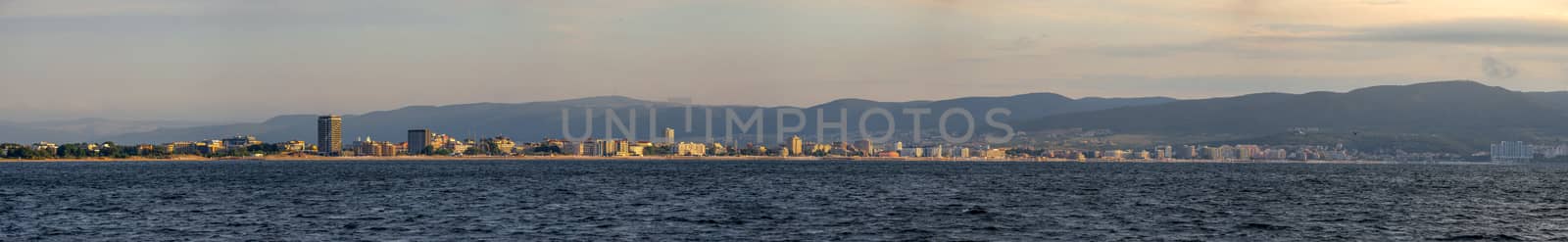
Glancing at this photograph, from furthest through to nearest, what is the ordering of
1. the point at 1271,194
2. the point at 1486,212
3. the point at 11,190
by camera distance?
the point at 11,190, the point at 1271,194, the point at 1486,212

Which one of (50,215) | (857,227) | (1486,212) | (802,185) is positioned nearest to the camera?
(857,227)

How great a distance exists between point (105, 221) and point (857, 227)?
120 feet

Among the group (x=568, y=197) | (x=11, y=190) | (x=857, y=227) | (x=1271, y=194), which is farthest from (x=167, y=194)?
(x=1271, y=194)

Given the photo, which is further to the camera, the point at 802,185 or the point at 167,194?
the point at 802,185

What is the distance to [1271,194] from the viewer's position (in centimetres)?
11081

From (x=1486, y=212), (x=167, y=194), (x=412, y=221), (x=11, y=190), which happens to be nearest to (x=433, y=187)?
(x=167, y=194)

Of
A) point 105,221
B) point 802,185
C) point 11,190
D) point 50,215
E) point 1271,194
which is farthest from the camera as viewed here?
point 802,185

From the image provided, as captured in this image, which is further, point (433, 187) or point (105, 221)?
point (433, 187)

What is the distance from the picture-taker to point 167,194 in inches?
4141

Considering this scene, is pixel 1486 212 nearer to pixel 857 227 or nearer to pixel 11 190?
pixel 857 227

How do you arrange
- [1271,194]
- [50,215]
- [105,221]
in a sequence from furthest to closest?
1. [1271,194]
2. [50,215]
3. [105,221]

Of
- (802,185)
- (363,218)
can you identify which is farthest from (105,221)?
(802,185)

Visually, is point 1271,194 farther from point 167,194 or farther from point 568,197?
point 167,194

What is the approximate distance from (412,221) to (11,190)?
6260cm
